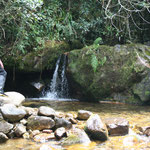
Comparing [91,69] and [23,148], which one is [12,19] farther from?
[23,148]

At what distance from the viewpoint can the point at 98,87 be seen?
784 centimetres

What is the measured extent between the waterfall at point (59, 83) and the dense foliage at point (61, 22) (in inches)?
43.4

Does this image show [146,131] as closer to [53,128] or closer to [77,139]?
[77,139]

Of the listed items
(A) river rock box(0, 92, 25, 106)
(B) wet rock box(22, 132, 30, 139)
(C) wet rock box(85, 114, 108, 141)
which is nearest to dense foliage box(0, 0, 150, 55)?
(A) river rock box(0, 92, 25, 106)

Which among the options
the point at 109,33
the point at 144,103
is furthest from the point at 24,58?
the point at 144,103

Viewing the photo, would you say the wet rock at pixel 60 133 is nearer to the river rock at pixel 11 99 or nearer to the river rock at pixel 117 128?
the river rock at pixel 117 128

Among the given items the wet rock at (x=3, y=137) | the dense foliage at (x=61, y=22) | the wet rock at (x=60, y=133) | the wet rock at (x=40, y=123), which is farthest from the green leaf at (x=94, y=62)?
the wet rock at (x=3, y=137)

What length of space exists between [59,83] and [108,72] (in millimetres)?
2074

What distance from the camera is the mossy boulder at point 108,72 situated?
301 inches

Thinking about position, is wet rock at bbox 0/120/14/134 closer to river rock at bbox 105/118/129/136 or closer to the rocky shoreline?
the rocky shoreline

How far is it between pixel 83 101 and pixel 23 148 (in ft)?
15.1

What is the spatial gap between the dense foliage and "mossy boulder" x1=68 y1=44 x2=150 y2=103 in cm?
84

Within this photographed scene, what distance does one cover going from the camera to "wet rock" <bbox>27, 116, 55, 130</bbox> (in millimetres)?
4270

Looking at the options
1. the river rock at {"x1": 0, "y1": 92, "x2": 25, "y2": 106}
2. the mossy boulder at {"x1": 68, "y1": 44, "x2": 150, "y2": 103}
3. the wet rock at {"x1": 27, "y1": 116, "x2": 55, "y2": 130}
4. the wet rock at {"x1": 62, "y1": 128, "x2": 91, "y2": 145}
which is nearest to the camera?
the wet rock at {"x1": 62, "y1": 128, "x2": 91, "y2": 145}
